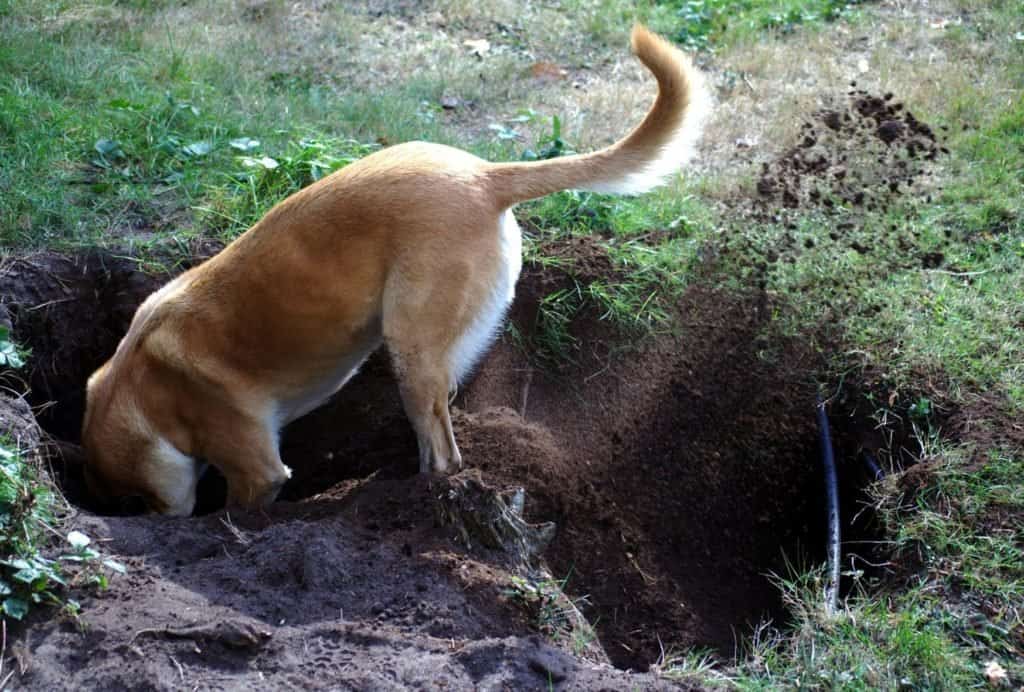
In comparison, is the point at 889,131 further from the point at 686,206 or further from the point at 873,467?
the point at 873,467

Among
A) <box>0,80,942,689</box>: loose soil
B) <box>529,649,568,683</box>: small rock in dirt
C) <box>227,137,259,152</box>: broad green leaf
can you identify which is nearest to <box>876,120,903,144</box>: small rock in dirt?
<box>0,80,942,689</box>: loose soil

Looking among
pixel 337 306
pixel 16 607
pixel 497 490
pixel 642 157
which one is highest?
pixel 642 157

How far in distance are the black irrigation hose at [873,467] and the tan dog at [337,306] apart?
1.38 m

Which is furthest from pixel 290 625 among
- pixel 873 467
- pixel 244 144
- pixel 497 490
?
pixel 244 144

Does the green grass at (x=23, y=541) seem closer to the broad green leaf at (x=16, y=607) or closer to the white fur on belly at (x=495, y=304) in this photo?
the broad green leaf at (x=16, y=607)

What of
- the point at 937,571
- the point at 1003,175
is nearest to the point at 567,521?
the point at 937,571

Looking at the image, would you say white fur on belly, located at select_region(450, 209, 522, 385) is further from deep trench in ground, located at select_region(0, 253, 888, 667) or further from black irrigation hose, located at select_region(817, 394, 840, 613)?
black irrigation hose, located at select_region(817, 394, 840, 613)

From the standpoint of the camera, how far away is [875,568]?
152 inches

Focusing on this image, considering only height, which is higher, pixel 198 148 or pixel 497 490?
pixel 198 148

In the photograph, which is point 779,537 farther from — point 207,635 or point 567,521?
point 207,635

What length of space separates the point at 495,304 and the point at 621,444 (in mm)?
1062

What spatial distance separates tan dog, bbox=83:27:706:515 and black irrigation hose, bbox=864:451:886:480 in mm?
1380

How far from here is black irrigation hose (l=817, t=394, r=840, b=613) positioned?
11.7ft

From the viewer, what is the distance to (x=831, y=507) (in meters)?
4.12
